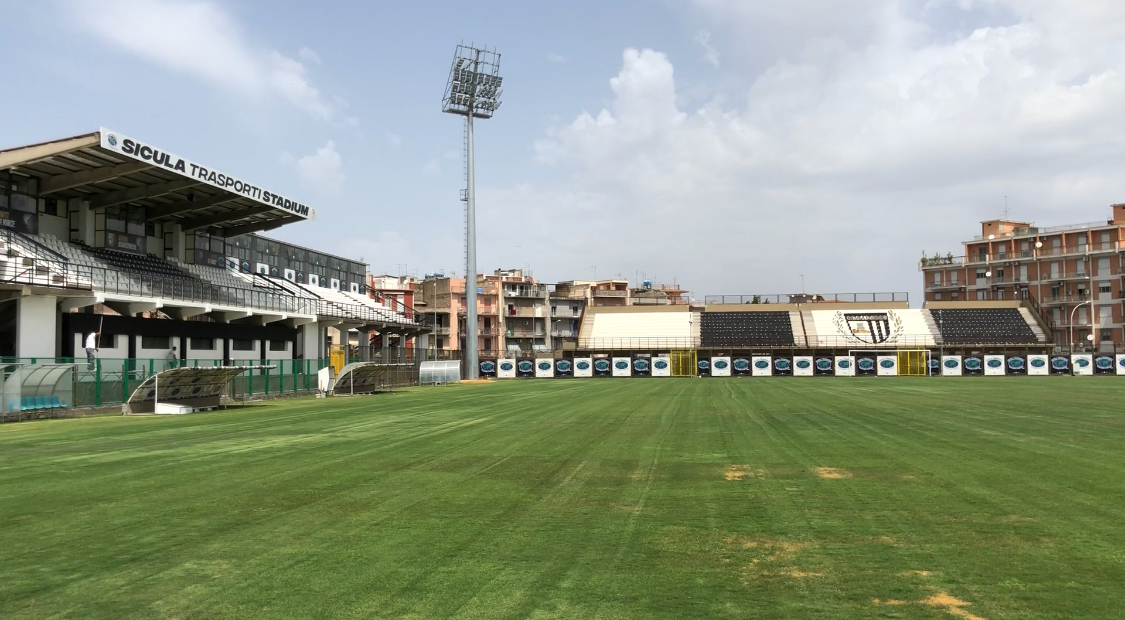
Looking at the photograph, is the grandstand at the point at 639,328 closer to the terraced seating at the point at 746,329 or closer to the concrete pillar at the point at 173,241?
the terraced seating at the point at 746,329

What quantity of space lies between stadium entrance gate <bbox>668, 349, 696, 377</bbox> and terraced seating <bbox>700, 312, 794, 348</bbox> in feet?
33.0

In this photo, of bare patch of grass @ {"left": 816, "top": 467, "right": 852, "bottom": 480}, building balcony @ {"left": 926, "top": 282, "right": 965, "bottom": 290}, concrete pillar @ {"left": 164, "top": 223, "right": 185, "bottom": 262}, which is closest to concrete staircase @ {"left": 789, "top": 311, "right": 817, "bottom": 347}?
building balcony @ {"left": 926, "top": 282, "right": 965, "bottom": 290}

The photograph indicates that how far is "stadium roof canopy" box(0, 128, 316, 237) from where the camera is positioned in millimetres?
38219

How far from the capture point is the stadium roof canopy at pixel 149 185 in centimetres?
3822

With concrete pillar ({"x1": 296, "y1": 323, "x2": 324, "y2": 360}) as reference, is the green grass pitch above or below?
below

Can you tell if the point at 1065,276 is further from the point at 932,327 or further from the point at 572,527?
the point at 572,527

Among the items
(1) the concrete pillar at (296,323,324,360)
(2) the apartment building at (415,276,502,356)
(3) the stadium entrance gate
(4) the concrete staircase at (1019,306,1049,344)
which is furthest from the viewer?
(2) the apartment building at (415,276,502,356)

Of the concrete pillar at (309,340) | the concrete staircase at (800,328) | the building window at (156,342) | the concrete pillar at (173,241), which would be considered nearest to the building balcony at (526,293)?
the concrete staircase at (800,328)

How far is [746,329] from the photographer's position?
89062 mm

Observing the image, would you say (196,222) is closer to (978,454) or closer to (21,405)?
(21,405)

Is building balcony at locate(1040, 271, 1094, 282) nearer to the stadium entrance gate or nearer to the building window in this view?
the stadium entrance gate

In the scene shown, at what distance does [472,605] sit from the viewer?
5469 mm

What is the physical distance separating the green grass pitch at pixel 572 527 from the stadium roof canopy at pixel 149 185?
2694cm

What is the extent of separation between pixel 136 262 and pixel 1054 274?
356ft
